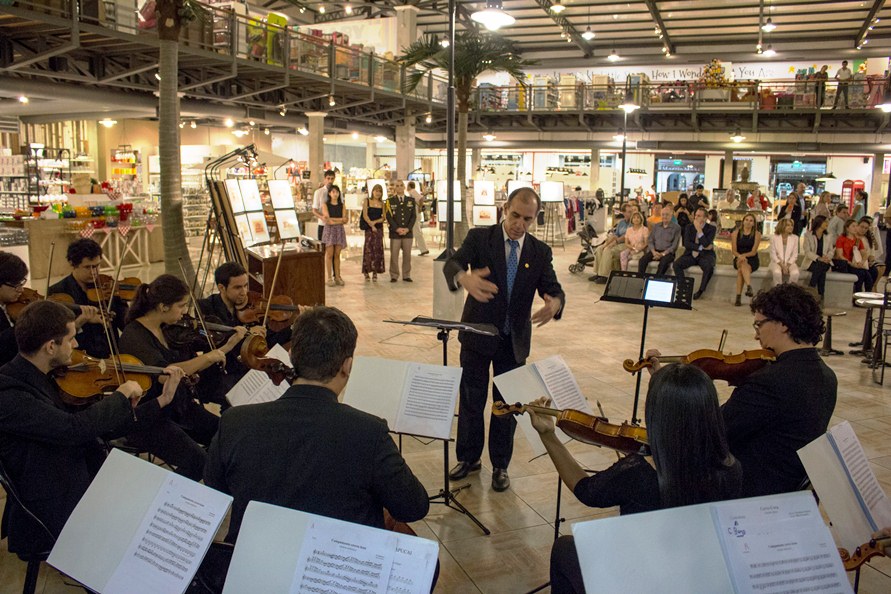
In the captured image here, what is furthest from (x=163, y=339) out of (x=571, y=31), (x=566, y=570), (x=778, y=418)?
(x=571, y=31)

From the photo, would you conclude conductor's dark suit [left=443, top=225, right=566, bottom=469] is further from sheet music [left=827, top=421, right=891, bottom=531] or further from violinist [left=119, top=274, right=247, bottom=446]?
sheet music [left=827, top=421, right=891, bottom=531]

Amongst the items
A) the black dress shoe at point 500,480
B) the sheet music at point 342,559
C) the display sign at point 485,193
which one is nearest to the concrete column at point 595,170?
the display sign at point 485,193

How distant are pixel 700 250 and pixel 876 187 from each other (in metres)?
17.8

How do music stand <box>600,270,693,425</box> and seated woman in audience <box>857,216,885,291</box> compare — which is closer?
music stand <box>600,270,693,425</box>

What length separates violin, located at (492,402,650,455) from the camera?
2.63m

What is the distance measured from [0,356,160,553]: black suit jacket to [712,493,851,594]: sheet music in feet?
6.76

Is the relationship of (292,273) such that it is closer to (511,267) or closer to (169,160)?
(169,160)

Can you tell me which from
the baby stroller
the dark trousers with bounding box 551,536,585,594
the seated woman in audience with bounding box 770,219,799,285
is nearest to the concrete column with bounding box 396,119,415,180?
the baby stroller

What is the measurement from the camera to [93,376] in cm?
321

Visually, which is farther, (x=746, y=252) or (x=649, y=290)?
(x=746, y=252)

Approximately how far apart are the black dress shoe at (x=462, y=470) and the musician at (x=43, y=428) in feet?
6.62

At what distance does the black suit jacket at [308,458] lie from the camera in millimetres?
1974

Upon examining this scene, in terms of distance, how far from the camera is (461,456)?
4.37 meters

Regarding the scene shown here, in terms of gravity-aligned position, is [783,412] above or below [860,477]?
above
